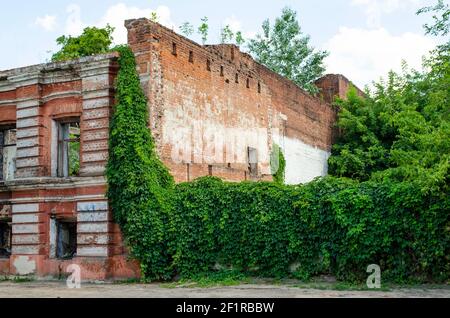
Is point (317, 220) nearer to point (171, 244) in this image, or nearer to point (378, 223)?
point (378, 223)

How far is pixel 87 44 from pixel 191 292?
22.9 metres

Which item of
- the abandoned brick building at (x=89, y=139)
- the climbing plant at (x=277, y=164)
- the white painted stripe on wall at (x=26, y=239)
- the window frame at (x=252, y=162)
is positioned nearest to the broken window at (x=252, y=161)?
the window frame at (x=252, y=162)

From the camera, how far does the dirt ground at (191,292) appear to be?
12031mm

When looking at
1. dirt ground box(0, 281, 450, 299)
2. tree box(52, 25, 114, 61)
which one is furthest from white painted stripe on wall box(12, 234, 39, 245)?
tree box(52, 25, 114, 61)

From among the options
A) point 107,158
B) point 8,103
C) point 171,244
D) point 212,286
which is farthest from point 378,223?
point 8,103

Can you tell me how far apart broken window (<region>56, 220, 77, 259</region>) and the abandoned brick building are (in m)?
0.03

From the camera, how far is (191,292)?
43.2 ft

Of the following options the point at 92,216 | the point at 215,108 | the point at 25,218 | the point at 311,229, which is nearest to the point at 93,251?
the point at 92,216

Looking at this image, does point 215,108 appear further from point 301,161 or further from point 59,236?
point 301,161

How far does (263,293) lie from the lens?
41.1 feet

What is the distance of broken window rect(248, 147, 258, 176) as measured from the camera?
69.6 ft

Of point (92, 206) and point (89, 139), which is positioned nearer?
point (92, 206)

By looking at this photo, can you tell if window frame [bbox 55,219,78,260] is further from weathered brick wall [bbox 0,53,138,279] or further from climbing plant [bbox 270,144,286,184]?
climbing plant [bbox 270,144,286,184]

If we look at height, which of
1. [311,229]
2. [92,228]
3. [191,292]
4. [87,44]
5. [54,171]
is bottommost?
[191,292]
